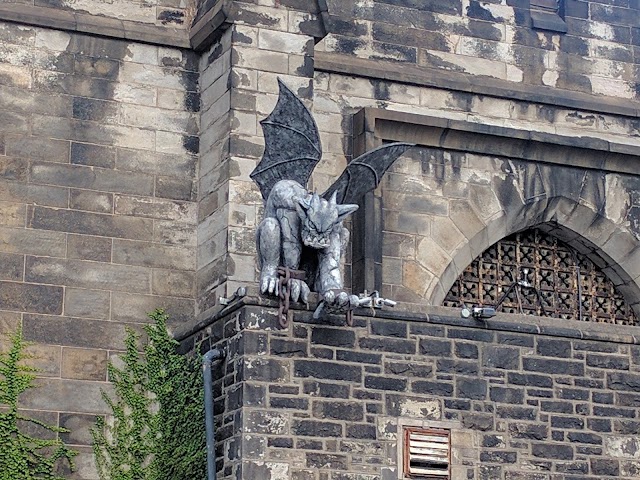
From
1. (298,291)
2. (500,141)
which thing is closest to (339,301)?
(298,291)

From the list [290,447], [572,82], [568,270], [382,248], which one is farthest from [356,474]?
[572,82]

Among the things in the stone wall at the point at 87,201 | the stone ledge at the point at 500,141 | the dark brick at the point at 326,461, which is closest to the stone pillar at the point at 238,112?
the stone wall at the point at 87,201

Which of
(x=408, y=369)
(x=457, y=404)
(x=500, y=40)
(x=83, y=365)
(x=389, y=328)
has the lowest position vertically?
(x=457, y=404)

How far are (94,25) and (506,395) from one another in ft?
19.0

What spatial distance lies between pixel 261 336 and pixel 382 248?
3.06 m

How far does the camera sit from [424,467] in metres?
17.4

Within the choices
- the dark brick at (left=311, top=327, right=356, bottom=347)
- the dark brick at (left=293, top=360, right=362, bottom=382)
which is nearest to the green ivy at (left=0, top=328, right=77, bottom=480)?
the dark brick at (left=293, top=360, right=362, bottom=382)

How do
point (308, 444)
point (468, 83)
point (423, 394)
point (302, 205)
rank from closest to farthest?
point (308, 444), point (302, 205), point (423, 394), point (468, 83)

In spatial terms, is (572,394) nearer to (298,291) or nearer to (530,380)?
(530,380)

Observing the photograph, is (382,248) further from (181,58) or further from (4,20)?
(4,20)

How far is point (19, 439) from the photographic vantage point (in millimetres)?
18328

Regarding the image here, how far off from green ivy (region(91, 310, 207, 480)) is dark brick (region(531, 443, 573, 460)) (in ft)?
10.6

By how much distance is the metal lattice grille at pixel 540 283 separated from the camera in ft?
68.3

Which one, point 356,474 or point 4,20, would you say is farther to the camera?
point 4,20
